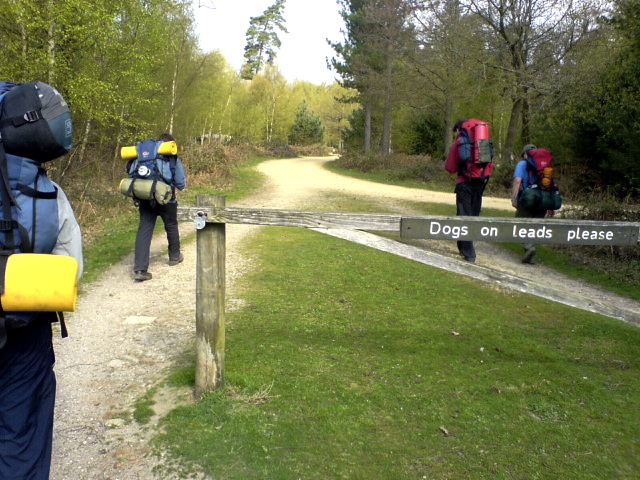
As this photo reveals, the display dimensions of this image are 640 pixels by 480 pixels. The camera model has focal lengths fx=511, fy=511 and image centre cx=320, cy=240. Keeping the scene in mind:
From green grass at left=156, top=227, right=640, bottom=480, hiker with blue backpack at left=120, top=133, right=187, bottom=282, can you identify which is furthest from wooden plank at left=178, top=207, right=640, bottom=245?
hiker with blue backpack at left=120, top=133, right=187, bottom=282

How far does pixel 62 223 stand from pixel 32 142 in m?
0.41

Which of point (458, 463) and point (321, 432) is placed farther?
point (321, 432)

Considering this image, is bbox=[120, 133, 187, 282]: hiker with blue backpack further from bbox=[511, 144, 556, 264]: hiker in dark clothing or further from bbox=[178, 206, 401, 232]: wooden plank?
bbox=[511, 144, 556, 264]: hiker in dark clothing

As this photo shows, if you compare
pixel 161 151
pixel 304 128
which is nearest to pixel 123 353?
pixel 161 151

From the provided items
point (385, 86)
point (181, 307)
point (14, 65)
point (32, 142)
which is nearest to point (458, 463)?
point (32, 142)

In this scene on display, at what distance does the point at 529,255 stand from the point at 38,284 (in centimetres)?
848

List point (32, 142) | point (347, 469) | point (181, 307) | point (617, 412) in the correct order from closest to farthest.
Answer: point (32, 142) < point (347, 469) < point (617, 412) < point (181, 307)

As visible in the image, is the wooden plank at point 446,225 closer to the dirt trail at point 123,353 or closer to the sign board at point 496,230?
the sign board at point 496,230

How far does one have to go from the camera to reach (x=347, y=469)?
10.5 ft

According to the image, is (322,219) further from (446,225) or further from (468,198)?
A: (468,198)

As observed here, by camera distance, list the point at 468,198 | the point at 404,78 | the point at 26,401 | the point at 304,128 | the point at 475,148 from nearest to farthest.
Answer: the point at 26,401, the point at 475,148, the point at 468,198, the point at 404,78, the point at 304,128

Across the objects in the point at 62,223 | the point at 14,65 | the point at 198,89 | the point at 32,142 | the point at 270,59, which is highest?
the point at 270,59

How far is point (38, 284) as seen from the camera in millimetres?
2219

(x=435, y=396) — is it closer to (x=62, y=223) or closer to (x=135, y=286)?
(x=62, y=223)
